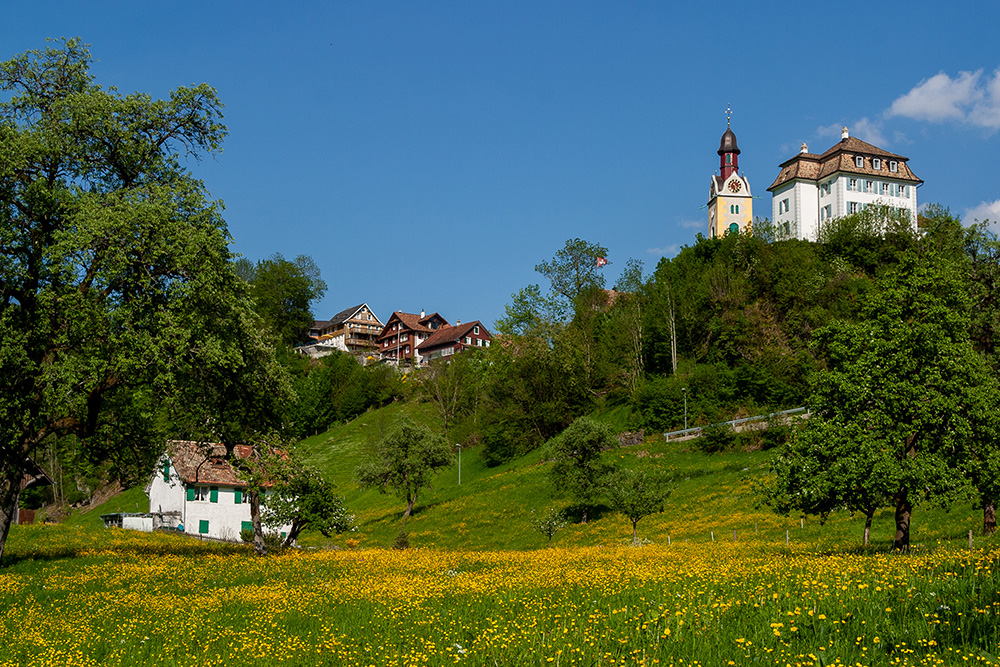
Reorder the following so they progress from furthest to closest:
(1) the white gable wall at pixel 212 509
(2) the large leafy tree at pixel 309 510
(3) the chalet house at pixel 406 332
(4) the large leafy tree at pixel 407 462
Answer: (3) the chalet house at pixel 406 332 → (1) the white gable wall at pixel 212 509 → (4) the large leafy tree at pixel 407 462 → (2) the large leafy tree at pixel 309 510

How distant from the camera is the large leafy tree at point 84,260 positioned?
22344mm

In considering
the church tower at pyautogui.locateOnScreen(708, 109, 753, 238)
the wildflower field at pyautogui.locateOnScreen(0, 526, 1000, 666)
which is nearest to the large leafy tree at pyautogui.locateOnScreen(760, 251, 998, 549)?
the wildflower field at pyautogui.locateOnScreen(0, 526, 1000, 666)

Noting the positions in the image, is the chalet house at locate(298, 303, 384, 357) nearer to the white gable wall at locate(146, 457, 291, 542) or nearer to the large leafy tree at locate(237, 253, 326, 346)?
the large leafy tree at locate(237, 253, 326, 346)

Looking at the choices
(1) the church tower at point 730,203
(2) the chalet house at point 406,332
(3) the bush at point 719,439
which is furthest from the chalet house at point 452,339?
(3) the bush at point 719,439

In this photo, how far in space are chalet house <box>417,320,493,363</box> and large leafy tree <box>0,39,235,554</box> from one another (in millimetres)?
139014

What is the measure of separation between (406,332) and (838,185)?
107 metres

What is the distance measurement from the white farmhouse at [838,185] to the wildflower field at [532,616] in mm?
93347

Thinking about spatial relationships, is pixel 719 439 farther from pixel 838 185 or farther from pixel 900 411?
pixel 838 185

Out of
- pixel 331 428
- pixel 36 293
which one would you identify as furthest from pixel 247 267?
pixel 36 293

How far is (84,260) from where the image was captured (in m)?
22.9

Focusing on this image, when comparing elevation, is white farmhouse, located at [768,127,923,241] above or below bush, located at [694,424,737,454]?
above

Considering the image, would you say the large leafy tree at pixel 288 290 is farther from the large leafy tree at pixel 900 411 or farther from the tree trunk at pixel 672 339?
the large leafy tree at pixel 900 411

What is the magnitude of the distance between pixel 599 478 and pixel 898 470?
3493 centimetres

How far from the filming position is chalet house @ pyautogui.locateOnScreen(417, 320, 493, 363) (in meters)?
167
